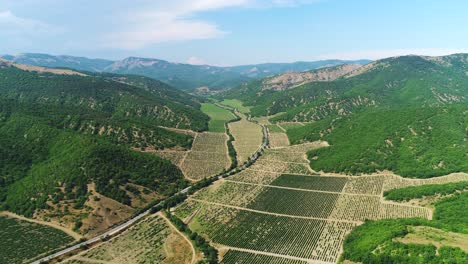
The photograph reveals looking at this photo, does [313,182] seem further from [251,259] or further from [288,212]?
[251,259]

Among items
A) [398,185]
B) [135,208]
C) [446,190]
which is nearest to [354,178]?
[398,185]

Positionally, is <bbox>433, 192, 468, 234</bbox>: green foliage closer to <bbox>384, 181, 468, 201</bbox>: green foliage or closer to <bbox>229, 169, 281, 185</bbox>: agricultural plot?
<bbox>384, 181, 468, 201</bbox>: green foliage

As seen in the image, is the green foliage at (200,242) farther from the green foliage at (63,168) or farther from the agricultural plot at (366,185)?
the agricultural plot at (366,185)

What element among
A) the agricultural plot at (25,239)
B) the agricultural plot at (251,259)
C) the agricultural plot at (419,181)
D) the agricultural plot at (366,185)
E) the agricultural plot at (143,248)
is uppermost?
the agricultural plot at (419,181)

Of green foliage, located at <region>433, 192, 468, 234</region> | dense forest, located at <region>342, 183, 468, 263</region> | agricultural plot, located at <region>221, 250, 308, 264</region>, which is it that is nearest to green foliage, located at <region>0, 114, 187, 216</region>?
agricultural plot, located at <region>221, 250, 308, 264</region>

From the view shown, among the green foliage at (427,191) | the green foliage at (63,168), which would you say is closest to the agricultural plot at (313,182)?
the green foliage at (427,191)

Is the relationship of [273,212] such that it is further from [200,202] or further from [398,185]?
[398,185]

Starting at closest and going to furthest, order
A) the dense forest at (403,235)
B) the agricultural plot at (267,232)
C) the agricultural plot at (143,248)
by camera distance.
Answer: the dense forest at (403,235)
the agricultural plot at (143,248)
the agricultural plot at (267,232)
